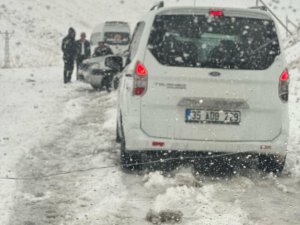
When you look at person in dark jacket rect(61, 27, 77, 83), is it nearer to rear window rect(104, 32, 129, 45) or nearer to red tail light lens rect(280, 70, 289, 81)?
rear window rect(104, 32, 129, 45)

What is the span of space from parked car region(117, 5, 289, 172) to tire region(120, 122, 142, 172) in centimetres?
41

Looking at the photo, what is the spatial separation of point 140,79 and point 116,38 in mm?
20007

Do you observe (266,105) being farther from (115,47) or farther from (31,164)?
(115,47)

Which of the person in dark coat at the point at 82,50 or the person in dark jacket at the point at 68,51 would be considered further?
the person in dark coat at the point at 82,50

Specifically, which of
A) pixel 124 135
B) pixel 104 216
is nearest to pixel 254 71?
pixel 124 135

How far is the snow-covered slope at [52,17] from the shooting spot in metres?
36.7

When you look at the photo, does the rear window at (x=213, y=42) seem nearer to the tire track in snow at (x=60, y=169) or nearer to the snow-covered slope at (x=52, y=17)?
the tire track in snow at (x=60, y=169)

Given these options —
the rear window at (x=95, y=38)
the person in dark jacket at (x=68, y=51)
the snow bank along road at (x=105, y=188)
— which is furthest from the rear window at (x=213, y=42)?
the rear window at (x=95, y=38)

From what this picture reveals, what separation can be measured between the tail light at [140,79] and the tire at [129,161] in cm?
77

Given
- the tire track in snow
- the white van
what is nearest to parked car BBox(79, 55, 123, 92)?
the tire track in snow

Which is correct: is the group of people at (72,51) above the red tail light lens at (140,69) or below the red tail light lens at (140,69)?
below

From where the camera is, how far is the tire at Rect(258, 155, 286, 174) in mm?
7327

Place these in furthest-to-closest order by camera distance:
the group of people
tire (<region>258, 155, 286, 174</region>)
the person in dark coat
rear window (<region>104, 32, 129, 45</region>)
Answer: rear window (<region>104, 32, 129, 45</region>)
the person in dark coat
the group of people
tire (<region>258, 155, 286, 174</region>)

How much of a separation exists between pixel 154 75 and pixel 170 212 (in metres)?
1.84
